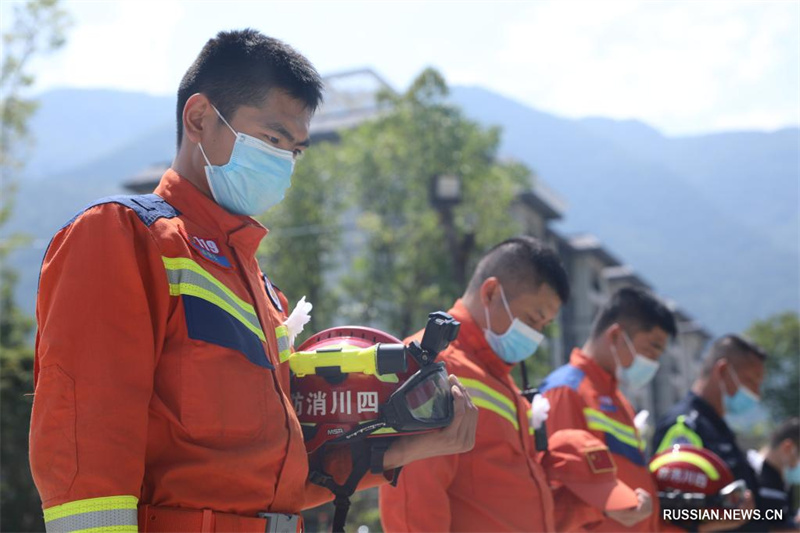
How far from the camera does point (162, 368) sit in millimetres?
2410

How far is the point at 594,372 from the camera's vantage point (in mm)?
5781

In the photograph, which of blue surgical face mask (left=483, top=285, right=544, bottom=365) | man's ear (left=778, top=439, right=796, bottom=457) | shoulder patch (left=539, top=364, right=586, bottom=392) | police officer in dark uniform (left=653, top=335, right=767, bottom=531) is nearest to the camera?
blue surgical face mask (left=483, top=285, right=544, bottom=365)

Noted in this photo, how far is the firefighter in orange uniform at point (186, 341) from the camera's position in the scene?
2178 millimetres

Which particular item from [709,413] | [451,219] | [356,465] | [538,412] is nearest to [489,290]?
[538,412]

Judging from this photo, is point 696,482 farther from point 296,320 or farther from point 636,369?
point 296,320

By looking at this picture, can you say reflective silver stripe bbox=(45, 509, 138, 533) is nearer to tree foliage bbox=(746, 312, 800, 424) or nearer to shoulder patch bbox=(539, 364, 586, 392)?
shoulder patch bbox=(539, 364, 586, 392)

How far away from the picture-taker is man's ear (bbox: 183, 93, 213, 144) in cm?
281

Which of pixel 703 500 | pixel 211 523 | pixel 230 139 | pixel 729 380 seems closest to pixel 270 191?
pixel 230 139

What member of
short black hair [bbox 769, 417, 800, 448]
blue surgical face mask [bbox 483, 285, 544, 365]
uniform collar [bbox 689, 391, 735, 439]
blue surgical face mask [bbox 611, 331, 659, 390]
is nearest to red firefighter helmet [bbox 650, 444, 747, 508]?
blue surgical face mask [bbox 611, 331, 659, 390]

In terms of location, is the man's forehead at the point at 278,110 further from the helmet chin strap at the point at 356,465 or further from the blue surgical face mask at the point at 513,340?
the blue surgical face mask at the point at 513,340

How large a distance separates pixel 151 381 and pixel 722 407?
20.3 ft

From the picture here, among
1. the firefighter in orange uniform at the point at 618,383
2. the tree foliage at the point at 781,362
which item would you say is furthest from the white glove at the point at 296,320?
the tree foliage at the point at 781,362

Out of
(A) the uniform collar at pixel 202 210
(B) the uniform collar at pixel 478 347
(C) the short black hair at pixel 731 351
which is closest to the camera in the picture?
(A) the uniform collar at pixel 202 210

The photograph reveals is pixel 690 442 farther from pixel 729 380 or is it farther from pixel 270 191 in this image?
pixel 270 191
